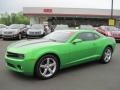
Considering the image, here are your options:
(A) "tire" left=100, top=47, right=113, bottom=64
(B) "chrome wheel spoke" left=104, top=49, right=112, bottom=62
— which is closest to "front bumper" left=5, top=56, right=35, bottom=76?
(A) "tire" left=100, top=47, right=113, bottom=64

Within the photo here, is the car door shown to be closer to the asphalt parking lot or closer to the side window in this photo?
the side window

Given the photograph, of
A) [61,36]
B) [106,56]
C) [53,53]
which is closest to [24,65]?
[53,53]

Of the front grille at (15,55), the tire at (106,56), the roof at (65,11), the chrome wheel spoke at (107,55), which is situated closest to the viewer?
the front grille at (15,55)

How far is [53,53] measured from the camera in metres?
6.10

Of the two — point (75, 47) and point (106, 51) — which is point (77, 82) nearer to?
point (75, 47)

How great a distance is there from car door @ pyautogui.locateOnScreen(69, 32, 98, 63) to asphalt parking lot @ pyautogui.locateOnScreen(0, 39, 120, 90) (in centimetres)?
42

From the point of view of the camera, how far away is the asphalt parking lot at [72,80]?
5324mm

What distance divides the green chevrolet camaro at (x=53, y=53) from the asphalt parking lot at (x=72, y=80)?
0.28 m

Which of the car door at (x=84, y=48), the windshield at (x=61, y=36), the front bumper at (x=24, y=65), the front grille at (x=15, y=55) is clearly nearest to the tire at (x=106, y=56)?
the car door at (x=84, y=48)

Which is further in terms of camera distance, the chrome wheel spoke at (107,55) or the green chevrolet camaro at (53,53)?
the chrome wheel spoke at (107,55)

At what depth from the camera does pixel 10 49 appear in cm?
614

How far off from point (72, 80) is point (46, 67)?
85 centimetres

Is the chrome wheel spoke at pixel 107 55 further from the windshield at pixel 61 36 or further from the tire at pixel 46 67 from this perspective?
the tire at pixel 46 67

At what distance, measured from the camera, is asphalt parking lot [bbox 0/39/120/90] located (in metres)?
5.32
